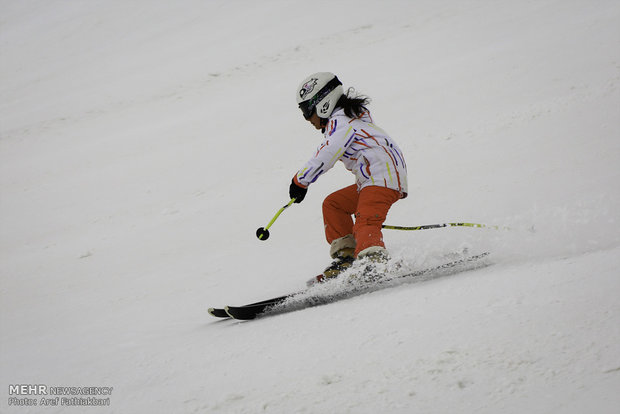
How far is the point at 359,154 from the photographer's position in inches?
140

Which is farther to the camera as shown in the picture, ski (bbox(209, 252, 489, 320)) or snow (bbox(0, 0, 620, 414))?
ski (bbox(209, 252, 489, 320))

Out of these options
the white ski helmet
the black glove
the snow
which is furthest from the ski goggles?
the snow

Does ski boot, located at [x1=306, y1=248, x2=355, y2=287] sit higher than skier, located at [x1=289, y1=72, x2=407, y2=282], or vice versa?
skier, located at [x1=289, y1=72, x2=407, y2=282]

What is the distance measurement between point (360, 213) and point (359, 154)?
0.43 metres

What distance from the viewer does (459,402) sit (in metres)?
1.83

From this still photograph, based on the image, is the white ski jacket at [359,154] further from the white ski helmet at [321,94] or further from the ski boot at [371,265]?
the ski boot at [371,265]

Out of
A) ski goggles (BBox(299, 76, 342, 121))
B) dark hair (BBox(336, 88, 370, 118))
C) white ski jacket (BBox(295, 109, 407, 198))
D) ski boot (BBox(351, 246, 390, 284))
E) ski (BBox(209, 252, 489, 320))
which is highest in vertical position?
ski goggles (BBox(299, 76, 342, 121))

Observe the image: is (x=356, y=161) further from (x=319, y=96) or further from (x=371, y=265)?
(x=371, y=265)

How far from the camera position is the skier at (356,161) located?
3449mm

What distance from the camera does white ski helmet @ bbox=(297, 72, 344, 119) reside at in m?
3.63

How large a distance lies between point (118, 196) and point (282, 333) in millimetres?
5851

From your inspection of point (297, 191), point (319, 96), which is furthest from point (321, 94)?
point (297, 191)

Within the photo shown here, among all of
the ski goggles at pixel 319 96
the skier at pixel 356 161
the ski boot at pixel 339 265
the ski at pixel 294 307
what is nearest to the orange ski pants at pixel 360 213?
the skier at pixel 356 161

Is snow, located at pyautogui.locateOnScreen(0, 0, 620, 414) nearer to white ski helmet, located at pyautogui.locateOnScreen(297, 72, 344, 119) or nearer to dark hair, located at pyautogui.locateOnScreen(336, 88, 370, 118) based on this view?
dark hair, located at pyautogui.locateOnScreen(336, 88, 370, 118)
